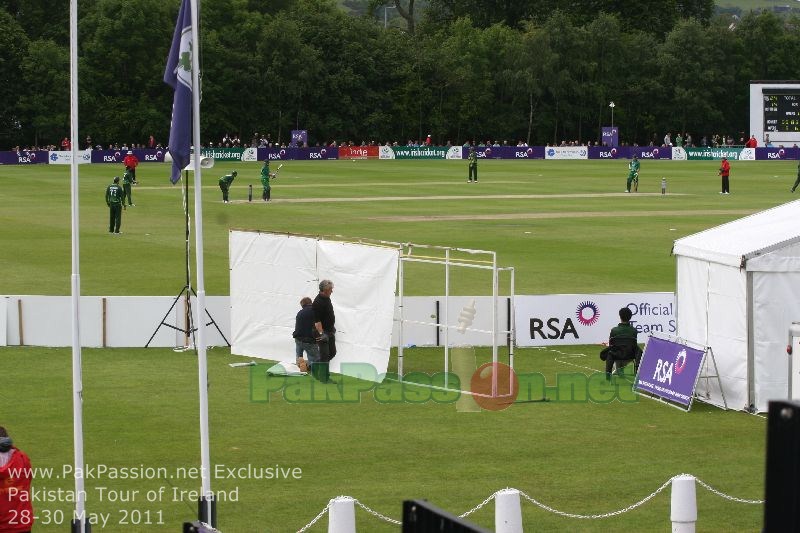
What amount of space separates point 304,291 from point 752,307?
804 centimetres

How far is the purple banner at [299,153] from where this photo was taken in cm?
9825

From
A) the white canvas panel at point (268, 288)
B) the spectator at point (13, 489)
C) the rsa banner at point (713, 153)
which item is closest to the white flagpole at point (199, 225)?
the spectator at point (13, 489)

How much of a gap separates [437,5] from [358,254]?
127137mm

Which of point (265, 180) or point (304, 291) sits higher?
point (265, 180)

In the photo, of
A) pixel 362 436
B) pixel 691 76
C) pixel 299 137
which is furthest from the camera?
pixel 691 76

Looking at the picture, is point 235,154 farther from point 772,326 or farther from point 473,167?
point 772,326

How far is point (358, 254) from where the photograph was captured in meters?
24.1

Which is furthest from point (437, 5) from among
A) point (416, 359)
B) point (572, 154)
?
point (416, 359)

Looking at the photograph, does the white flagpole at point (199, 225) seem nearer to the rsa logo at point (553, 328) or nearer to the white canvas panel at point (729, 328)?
the white canvas panel at point (729, 328)

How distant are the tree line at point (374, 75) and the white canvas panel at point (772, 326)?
88.8 meters

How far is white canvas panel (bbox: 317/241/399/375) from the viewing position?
23.5 meters

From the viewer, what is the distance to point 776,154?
9769 centimetres

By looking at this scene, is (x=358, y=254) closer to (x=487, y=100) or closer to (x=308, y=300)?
(x=308, y=300)

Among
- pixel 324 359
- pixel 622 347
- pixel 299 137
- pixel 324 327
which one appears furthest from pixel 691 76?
pixel 324 359
